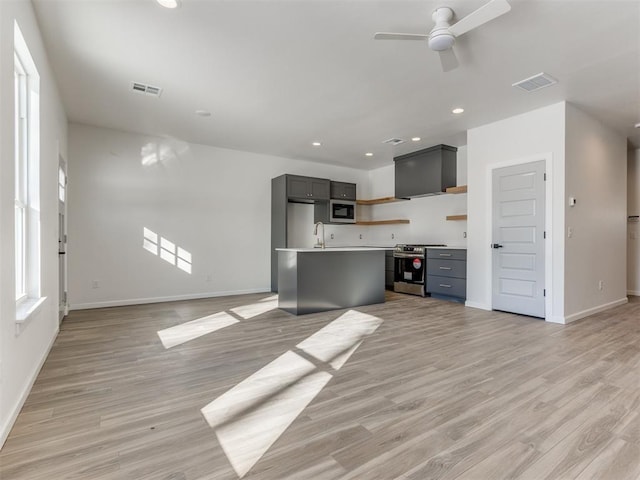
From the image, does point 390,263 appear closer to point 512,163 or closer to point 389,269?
point 389,269

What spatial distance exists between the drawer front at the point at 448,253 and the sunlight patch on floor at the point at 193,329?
3501 millimetres

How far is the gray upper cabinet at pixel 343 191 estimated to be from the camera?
278 inches

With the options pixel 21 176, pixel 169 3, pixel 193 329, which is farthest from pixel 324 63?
pixel 193 329

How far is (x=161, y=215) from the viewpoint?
551 cm

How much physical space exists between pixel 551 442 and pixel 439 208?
17.2ft

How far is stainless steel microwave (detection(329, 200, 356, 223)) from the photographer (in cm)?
697

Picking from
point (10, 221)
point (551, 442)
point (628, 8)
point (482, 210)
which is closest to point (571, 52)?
point (628, 8)

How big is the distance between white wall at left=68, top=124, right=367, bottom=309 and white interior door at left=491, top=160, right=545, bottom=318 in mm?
3950

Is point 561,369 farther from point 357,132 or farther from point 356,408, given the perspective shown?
point 357,132

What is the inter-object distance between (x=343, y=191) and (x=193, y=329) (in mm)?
4422

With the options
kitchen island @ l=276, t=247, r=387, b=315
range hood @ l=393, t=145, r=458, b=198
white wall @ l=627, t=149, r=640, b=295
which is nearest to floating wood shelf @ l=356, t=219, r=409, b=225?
range hood @ l=393, t=145, r=458, b=198

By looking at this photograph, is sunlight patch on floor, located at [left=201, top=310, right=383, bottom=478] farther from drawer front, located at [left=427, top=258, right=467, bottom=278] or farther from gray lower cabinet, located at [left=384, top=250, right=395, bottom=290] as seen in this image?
gray lower cabinet, located at [left=384, top=250, right=395, bottom=290]

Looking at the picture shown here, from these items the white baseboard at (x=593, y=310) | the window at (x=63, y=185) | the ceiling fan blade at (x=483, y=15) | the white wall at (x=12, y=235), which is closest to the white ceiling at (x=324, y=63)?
the ceiling fan blade at (x=483, y=15)

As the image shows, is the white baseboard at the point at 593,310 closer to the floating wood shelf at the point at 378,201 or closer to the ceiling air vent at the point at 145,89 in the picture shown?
the floating wood shelf at the point at 378,201
